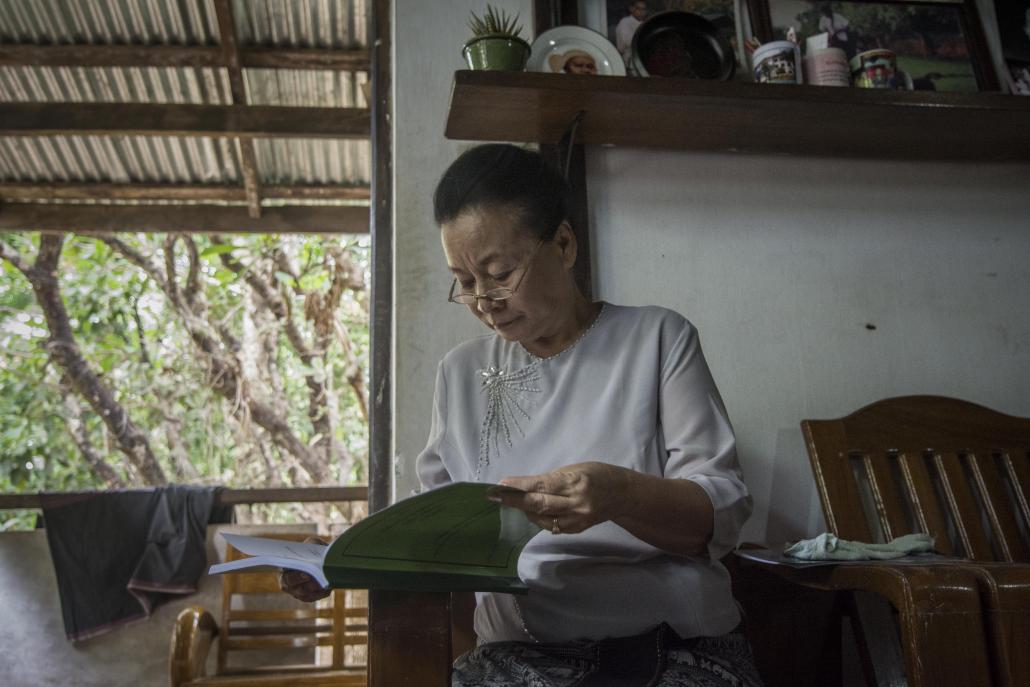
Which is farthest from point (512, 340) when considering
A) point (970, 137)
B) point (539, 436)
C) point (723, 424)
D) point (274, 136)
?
point (274, 136)

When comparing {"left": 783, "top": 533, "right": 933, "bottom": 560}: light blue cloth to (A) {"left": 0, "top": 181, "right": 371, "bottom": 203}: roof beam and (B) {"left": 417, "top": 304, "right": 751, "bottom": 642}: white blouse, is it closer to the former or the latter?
(B) {"left": 417, "top": 304, "right": 751, "bottom": 642}: white blouse

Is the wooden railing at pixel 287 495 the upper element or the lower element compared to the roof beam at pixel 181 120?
lower

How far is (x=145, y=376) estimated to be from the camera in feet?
24.4

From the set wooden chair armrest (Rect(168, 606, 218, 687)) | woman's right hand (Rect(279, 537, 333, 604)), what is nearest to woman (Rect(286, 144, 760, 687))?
woman's right hand (Rect(279, 537, 333, 604))

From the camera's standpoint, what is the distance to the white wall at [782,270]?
202 cm

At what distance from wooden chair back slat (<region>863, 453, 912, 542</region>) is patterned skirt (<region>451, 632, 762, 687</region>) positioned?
663mm

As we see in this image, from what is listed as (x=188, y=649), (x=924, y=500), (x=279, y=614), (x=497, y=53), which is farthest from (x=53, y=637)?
(x=924, y=500)

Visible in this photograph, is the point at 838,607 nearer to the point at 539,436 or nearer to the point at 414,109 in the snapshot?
the point at 539,436

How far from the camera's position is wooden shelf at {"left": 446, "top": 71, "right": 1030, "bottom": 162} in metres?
1.88

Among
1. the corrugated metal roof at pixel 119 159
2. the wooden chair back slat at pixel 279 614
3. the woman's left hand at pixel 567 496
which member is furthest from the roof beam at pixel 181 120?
the woman's left hand at pixel 567 496

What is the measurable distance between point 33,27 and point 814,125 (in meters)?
3.72

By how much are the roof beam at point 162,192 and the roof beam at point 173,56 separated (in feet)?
2.64

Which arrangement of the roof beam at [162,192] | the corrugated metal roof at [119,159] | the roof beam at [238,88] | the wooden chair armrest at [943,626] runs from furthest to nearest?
the roof beam at [162,192] → the corrugated metal roof at [119,159] → the roof beam at [238,88] → the wooden chair armrest at [943,626]

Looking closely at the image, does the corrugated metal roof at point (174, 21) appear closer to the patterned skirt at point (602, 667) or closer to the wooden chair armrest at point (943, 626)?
the patterned skirt at point (602, 667)
